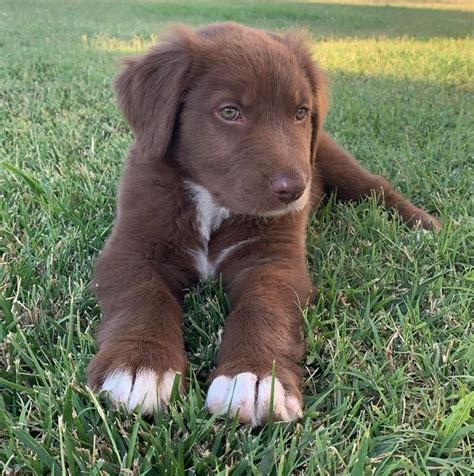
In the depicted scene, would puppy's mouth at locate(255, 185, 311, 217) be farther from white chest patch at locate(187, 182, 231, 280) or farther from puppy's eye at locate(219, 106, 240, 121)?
puppy's eye at locate(219, 106, 240, 121)

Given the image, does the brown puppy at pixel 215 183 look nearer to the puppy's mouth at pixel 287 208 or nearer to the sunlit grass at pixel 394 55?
the puppy's mouth at pixel 287 208

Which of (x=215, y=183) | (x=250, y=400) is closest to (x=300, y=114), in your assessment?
(x=215, y=183)

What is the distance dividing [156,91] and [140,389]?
4.43 feet

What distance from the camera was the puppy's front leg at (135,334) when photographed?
1.77m

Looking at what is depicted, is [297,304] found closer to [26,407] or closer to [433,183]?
[26,407]

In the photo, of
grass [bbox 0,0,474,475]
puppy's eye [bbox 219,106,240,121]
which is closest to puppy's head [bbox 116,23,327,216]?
puppy's eye [bbox 219,106,240,121]

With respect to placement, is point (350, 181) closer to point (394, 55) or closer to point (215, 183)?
point (215, 183)

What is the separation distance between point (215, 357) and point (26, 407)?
0.63 metres

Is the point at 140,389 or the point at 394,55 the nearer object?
the point at 140,389

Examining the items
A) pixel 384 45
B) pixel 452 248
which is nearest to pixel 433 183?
pixel 452 248

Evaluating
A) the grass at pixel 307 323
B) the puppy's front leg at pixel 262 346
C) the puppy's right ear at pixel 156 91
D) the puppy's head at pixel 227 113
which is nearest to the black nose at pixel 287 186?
the puppy's head at pixel 227 113

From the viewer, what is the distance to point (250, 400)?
173cm

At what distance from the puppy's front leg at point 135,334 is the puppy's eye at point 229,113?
67cm

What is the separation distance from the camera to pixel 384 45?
33.3 ft
